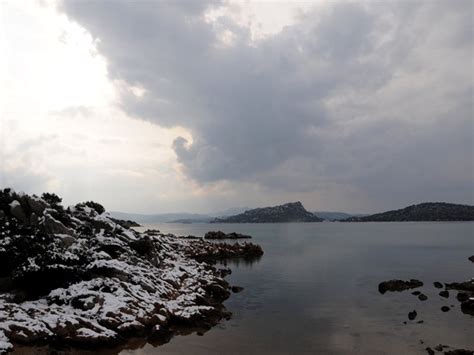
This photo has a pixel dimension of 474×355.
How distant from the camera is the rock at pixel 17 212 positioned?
2975 centimetres

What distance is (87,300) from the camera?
22.6 m

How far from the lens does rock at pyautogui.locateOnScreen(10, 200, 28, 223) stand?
97.6ft

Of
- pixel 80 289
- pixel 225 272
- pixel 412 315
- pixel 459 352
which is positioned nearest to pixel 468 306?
pixel 412 315

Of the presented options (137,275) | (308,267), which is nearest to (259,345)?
(137,275)

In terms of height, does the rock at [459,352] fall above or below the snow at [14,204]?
below

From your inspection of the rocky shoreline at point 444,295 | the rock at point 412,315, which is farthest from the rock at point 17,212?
the rock at point 412,315

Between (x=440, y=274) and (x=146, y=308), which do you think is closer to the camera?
(x=146, y=308)

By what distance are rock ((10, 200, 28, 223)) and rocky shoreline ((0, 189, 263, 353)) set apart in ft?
0.23

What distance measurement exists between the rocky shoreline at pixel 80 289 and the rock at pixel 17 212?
7 centimetres

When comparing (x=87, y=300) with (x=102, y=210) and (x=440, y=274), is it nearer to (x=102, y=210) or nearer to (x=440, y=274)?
(x=102, y=210)

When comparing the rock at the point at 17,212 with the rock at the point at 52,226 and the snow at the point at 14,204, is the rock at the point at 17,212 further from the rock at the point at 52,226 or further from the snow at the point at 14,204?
the rock at the point at 52,226

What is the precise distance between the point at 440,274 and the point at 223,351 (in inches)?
1589

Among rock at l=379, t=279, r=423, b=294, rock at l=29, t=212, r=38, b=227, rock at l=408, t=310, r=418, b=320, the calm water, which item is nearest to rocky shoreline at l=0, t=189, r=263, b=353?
rock at l=29, t=212, r=38, b=227

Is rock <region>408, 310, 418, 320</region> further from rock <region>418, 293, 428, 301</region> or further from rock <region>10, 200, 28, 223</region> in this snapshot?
rock <region>10, 200, 28, 223</region>
